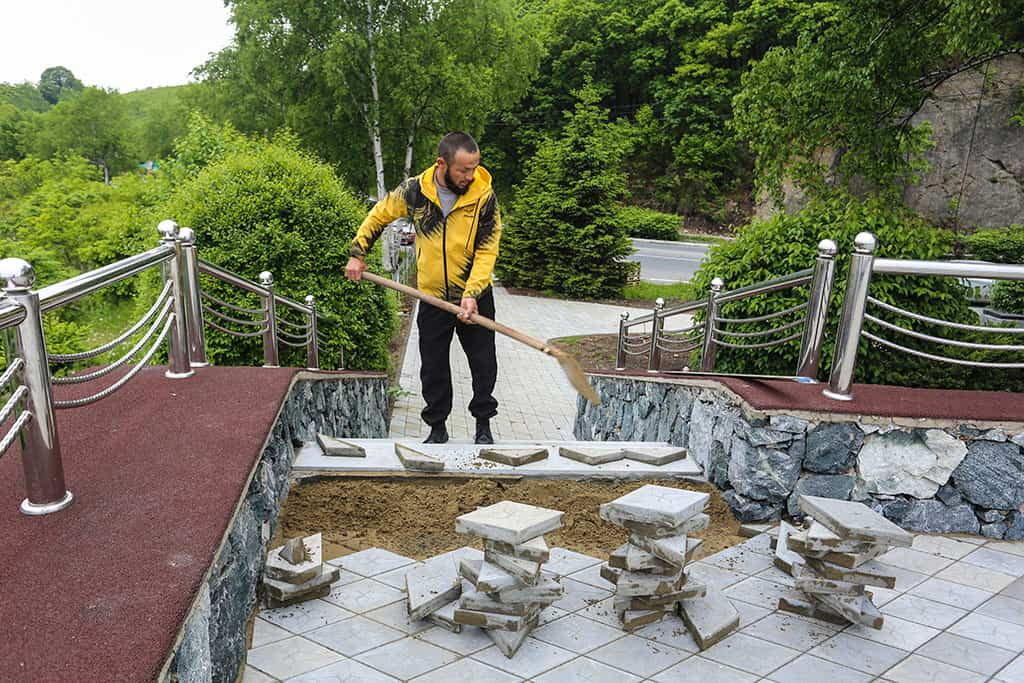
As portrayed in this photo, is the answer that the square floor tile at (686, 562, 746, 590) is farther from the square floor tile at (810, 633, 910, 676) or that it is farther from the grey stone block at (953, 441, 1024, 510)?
the grey stone block at (953, 441, 1024, 510)

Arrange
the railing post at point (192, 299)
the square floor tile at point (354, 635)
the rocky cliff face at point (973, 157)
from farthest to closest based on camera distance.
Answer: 1. the rocky cliff face at point (973, 157)
2. the railing post at point (192, 299)
3. the square floor tile at point (354, 635)

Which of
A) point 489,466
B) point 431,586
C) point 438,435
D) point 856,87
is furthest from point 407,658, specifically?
point 856,87

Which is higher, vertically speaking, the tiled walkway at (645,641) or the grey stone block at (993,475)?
the grey stone block at (993,475)

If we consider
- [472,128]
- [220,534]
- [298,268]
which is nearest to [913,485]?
[220,534]

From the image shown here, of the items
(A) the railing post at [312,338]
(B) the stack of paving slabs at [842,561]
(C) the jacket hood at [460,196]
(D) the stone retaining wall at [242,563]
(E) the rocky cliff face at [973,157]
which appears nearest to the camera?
(D) the stone retaining wall at [242,563]

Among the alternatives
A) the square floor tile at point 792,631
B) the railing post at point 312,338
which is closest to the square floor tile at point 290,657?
the square floor tile at point 792,631

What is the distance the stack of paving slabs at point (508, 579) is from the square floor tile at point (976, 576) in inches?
83.7

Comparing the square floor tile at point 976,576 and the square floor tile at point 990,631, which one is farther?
the square floor tile at point 976,576

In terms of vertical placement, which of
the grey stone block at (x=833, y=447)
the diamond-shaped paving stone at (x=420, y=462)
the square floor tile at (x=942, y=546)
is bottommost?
the square floor tile at (x=942, y=546)

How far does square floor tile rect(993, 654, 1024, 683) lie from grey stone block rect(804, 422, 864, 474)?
1335mm

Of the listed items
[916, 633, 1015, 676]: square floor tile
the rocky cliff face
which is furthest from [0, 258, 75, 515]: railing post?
the rocky cliff face

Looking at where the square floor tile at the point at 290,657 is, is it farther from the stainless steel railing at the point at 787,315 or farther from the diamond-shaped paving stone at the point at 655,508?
the stainless steel railing at the point at 787,315

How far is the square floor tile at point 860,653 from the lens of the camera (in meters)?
2.75

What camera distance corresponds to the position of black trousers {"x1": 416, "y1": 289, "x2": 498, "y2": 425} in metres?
4.75
